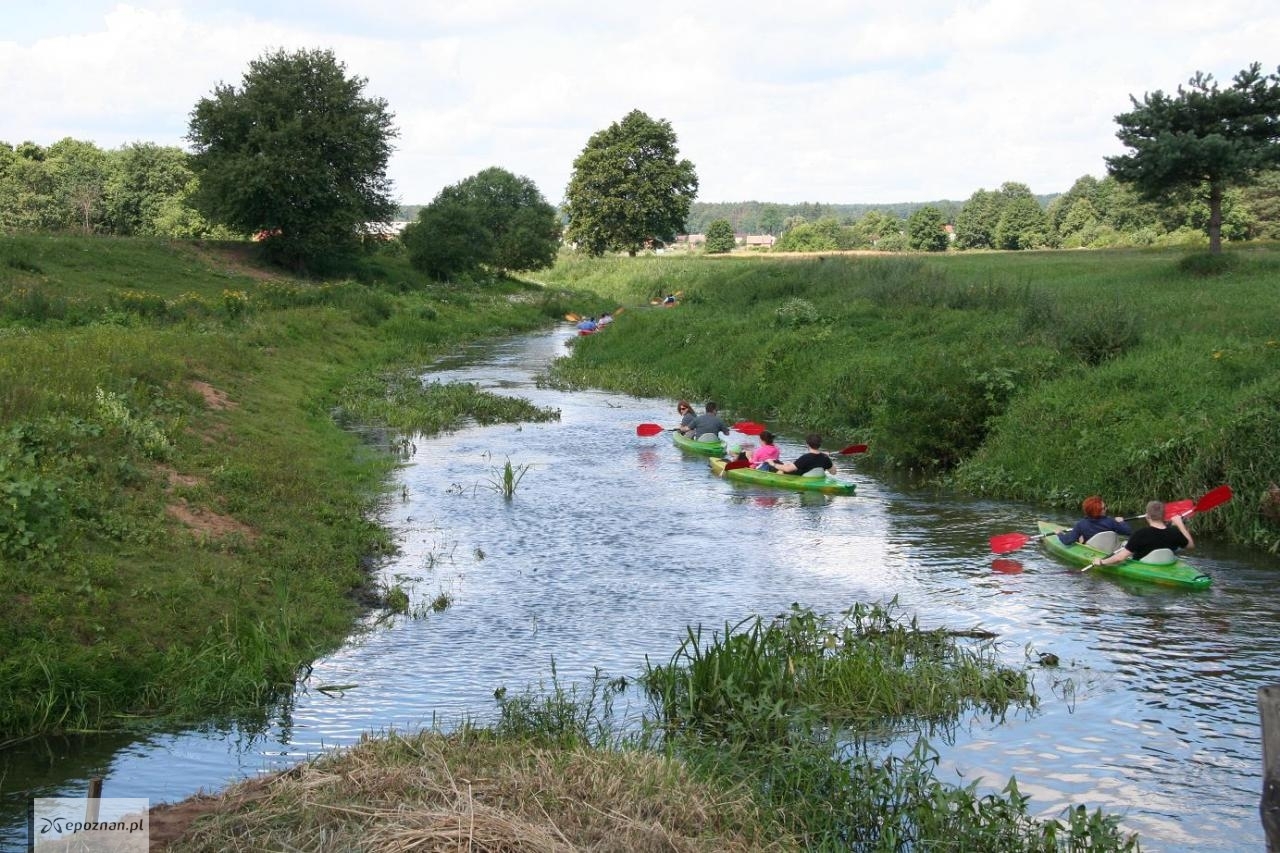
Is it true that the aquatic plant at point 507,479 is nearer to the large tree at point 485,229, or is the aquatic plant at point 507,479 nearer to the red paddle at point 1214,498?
the red paddle at point 1214,498

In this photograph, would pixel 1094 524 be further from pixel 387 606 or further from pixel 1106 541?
pixel 387 606

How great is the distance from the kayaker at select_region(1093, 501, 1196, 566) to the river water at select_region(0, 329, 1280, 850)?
0.42 m

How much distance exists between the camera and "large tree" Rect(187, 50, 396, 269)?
167 ft

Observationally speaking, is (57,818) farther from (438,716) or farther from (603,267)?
(603,267)

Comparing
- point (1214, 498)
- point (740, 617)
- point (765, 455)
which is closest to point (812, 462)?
point (765, 455)

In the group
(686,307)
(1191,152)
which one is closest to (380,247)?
(686,307)

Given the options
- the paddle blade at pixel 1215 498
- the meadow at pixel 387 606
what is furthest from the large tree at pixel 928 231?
the paddle blade at pixel 1215 498

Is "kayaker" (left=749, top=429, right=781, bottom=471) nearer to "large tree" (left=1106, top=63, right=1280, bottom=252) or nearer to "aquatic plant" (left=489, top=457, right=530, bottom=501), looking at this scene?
"aquatic plant" (left=489, top=457, right=530, bottom=501)

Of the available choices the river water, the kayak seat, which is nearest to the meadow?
the river water

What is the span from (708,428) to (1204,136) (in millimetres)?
20296

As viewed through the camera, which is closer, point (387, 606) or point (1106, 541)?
point (387, 606)

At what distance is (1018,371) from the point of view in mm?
20703

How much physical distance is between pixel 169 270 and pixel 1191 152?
36.0 meters

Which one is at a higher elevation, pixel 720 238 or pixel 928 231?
pixel 928 231
